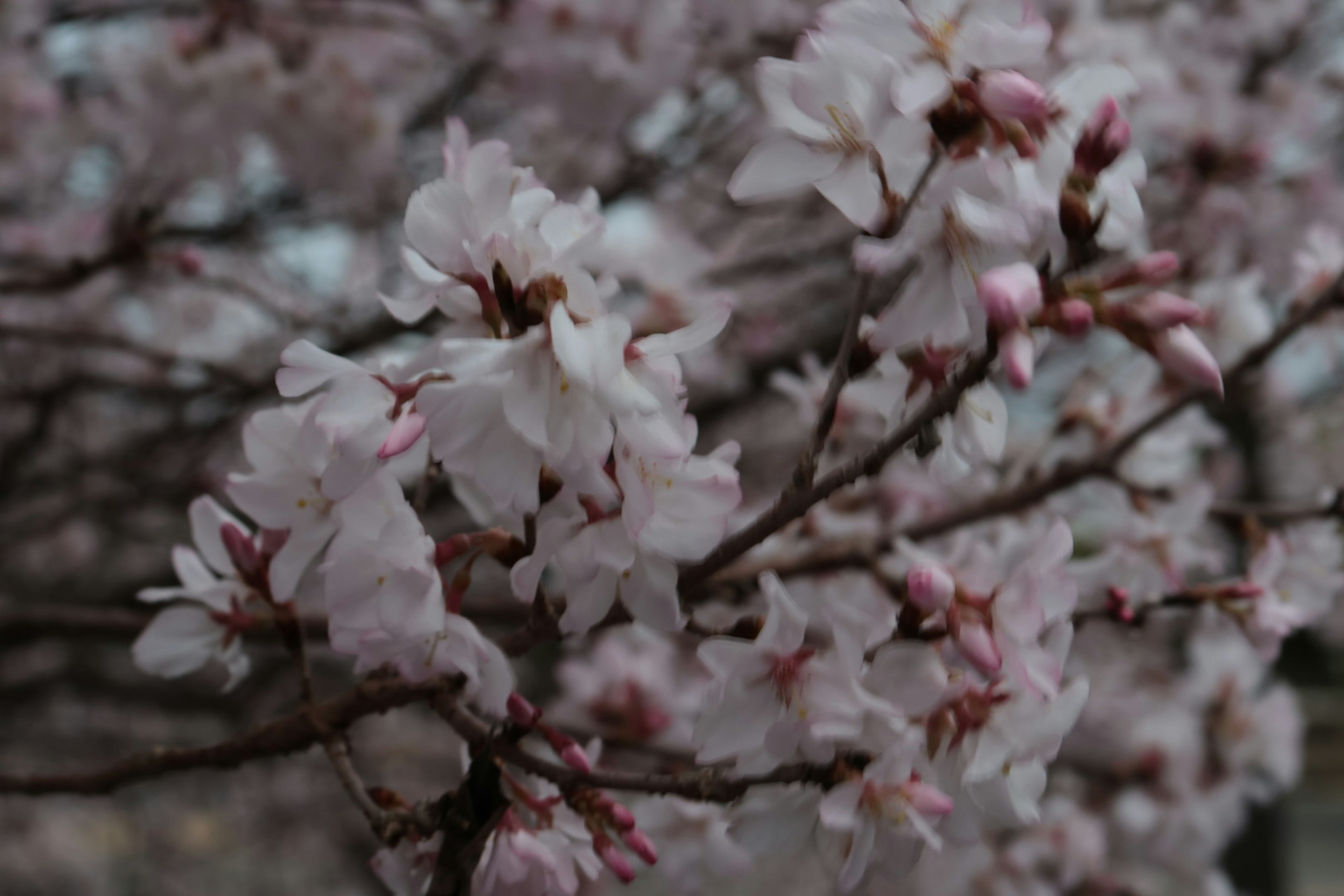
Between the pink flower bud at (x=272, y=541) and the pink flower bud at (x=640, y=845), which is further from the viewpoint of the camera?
the pink flower bud at (x=272, y=541)

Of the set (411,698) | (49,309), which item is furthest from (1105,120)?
(49,309)

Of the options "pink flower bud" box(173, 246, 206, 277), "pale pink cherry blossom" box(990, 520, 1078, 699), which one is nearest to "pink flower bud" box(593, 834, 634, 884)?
"pale pink cherry blossom" box(990, 520, 1078, 699)

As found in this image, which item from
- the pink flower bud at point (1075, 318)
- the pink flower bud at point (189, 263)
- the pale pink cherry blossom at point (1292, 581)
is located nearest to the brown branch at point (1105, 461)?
the pale pink cherry blossom at point (1292, 581)

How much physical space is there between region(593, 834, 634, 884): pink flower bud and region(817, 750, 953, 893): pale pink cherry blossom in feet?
0.53

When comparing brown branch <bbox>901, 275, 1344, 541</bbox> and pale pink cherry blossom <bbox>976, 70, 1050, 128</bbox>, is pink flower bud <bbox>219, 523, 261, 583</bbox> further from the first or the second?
brown branch <bbox>901, 275, 1344, 541</bbox>

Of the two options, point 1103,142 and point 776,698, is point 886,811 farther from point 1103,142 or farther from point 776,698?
point 1103,142

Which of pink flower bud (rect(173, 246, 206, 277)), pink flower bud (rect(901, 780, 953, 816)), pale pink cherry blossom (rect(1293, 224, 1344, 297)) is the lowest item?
pink flower bud (rect(173, 246, 206, 277))

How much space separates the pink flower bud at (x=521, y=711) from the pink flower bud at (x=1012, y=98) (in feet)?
1.84

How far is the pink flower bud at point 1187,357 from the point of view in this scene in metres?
0.70

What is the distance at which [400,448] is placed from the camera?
Result: 2.17 feet

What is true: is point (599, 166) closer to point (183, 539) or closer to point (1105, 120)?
point (183, 539)

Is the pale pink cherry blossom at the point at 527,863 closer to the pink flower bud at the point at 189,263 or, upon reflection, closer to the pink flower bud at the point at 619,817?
the pink flower bud at the point at 619,817

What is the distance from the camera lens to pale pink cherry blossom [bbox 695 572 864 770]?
0.75m

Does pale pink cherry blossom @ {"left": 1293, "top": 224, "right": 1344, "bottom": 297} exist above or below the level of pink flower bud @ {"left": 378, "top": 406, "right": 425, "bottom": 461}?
below
